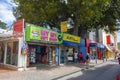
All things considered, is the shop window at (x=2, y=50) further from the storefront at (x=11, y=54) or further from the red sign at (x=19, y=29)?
the red sign at (x=19, y=29)

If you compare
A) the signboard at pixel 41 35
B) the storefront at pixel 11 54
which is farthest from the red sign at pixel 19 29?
the signboard at pixel 41 35

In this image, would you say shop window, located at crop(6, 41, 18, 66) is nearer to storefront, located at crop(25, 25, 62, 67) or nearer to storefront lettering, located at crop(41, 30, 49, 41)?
storefront, located at crop(25, 25, 62, 67)

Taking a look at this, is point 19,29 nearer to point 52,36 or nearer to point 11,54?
point 11,54

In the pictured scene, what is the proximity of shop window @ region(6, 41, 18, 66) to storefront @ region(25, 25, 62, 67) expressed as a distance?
1247 mm

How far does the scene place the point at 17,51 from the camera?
51.8 feet

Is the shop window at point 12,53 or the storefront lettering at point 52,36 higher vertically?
the storefront lettering at point 52,36

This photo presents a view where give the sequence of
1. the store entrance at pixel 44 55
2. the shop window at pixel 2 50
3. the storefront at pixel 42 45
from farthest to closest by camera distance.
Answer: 1. the store entrance at pixel 44 55
2. the shop window at pixel 2 50
3. the storefront at pixel 42 45

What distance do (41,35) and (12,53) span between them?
3.36 m

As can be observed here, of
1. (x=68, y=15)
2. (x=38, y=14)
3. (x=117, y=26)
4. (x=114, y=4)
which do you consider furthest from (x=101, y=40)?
(x=38, y=14)

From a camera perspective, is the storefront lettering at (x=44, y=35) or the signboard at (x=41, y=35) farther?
the storefront lettering at (x=44, y=35)

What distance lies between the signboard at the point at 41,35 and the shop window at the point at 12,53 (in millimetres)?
1664

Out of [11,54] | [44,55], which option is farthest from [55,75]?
[44,55]

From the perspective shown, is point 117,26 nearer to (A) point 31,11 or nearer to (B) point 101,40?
(A) point 31,11

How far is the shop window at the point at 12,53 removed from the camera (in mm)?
15995
